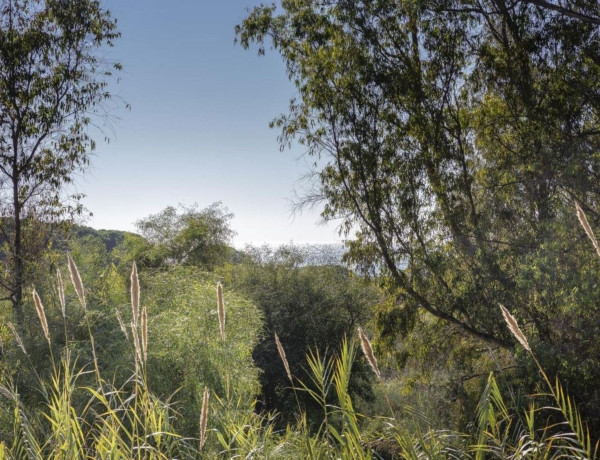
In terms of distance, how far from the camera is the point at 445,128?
10812mm

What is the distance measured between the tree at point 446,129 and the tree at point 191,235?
41.1 ft

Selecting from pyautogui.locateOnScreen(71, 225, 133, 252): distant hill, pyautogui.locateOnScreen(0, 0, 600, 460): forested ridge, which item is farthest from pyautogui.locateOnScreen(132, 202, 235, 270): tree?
pyautogui.locateOnScreen(0, 0, 600, 460): forested ridge

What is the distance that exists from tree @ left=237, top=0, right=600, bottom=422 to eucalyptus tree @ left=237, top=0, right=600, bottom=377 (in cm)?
2

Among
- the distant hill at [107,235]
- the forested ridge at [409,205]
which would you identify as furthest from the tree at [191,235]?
the forested ridge at [409,205]

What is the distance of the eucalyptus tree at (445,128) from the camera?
30.1ft

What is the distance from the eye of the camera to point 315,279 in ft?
69.8

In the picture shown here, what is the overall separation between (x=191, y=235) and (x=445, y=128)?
1483cm

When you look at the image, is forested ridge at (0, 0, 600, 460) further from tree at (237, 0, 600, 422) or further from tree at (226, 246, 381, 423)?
tree at (226, 246, 381, 423)

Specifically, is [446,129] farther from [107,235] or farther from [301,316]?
[107,235]

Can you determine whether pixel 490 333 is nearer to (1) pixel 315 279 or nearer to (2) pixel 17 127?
(2) pixel 17 127

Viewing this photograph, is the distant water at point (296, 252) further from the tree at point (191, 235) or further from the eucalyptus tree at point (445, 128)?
the eucalyptus tree at point (445, 128)

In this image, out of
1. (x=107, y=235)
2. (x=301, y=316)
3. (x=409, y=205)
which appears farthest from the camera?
(x=107, y=235)

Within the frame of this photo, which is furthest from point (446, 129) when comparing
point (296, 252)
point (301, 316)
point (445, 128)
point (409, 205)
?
point (296, 252)

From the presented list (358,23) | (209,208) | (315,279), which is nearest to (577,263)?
(358,23)
